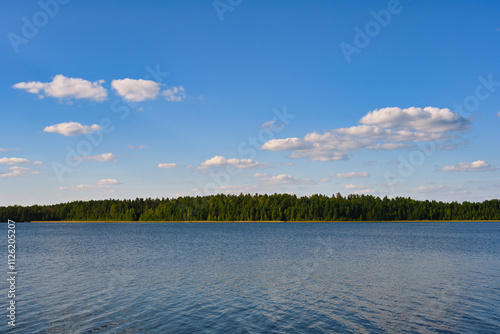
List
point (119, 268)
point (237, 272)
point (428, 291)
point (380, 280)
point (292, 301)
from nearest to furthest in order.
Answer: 1. point (292, 301)
2. point (428, 291)
3. point (380, 280)
4. point (237, 272)
5. point (119, 268)

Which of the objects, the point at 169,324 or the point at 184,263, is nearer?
the point at 169,324

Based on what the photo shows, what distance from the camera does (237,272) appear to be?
45719 mm

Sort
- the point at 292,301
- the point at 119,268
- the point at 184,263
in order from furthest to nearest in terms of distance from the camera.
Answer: the point at 184,263
the point at 119,268
the point at 292,301

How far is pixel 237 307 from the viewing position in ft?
95.9

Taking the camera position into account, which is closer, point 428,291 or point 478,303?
point 478,303

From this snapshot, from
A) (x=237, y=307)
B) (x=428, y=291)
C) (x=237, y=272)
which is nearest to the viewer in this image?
(x=237, y=307)

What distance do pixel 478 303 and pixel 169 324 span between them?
83.1ft

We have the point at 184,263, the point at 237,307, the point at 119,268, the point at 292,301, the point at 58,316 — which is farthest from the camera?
the point at 184,263

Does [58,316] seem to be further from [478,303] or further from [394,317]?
[478,303]

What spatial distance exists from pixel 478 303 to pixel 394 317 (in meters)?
9.44

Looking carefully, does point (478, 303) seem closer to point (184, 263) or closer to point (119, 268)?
point (184, 263)

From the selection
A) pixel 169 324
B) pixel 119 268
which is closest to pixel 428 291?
pixel 169 324

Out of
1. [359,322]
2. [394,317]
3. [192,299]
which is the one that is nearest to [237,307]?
[192,299]

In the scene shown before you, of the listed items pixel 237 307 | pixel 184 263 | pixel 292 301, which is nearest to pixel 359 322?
pixel 292 301
